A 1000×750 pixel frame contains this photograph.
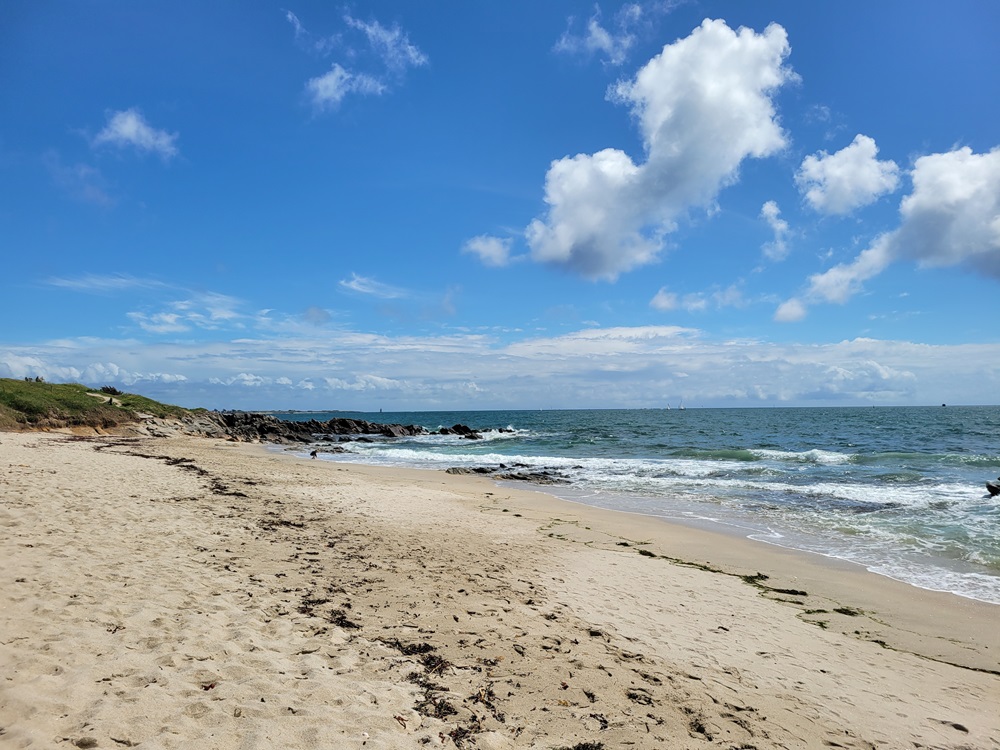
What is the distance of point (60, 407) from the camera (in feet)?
104

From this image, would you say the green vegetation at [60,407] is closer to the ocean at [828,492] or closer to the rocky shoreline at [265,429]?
the rocky shoreline at [265,429]

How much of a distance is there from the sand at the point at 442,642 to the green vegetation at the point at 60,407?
2460 centimetres

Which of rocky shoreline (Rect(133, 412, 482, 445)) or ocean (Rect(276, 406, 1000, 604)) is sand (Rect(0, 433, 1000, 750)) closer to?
ocean (Rect(276, 406, 1000, 604))

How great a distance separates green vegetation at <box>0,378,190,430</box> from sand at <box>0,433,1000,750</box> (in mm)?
A: 24596

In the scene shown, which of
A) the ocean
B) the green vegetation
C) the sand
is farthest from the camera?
the green vegetation

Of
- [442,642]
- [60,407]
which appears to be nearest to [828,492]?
[442,642]

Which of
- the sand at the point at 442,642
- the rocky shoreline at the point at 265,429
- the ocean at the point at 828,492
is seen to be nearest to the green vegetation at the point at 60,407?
the rocky shoreline at the point at 265,429

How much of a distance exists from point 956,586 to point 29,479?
1837 cm

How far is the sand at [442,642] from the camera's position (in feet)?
13.2

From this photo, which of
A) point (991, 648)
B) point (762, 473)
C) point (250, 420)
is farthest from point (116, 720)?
point (250, 420)

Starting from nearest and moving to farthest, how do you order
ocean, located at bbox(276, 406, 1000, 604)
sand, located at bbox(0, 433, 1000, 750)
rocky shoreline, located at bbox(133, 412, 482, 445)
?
1. sand, located at bbox(0, 433, 1000, 750)
2. ocean, located at bbox(276, 406, 1000, 604)
3. rocky shoreline, located at bbox(133, 412, 482, 445)

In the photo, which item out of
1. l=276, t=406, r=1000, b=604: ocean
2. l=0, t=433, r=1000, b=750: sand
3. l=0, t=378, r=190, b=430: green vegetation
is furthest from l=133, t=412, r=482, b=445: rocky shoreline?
l=0, t=433, r=1000, b=750: sand

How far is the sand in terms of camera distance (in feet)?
13.2

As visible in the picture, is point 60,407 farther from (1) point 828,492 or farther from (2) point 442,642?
(1) point 828,492
